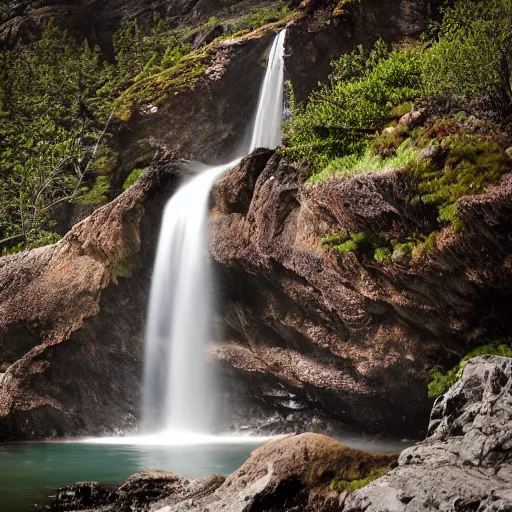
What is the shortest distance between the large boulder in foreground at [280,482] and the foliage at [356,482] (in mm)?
50

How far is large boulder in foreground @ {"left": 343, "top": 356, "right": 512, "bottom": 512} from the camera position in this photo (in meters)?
4.90

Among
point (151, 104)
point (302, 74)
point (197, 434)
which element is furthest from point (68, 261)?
point (302, 74)

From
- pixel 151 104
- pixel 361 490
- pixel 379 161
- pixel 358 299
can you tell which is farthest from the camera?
pixel 151 104

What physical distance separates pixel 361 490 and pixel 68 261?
41.3 feet

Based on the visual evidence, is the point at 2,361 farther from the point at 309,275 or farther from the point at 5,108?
the point at 5,108

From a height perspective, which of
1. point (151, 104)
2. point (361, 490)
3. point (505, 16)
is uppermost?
point (151, 104)

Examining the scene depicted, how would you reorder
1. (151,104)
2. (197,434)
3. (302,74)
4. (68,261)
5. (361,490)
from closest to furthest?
1. (361,490)
2. (197,434)
3. (68,261)
4. (302,74)
5. (151,104)

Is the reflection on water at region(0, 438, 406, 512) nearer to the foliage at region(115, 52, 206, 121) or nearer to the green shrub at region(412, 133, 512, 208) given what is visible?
the green shrub at region(412, 133, 512, 208)

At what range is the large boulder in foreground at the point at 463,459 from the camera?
4898 mm

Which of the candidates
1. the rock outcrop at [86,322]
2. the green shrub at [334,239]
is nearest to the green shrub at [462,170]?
the green shrub at [334,239]

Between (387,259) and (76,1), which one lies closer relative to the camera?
(387,259)

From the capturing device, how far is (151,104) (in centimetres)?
2448

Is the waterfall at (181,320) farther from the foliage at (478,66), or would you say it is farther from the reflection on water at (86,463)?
the foliage at (478,66)

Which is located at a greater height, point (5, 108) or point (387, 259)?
point (5, 108)
